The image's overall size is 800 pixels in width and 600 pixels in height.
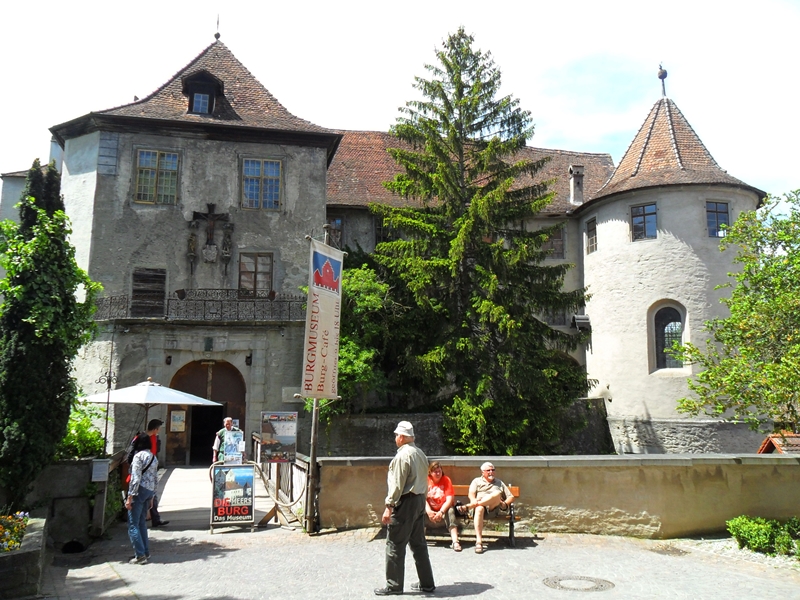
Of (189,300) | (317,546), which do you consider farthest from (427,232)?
(317,546)

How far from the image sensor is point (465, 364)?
19.8 metres

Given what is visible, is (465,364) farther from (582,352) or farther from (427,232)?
(582,352)

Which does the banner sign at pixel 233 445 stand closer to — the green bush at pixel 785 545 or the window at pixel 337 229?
the green bush at pixel 785 545

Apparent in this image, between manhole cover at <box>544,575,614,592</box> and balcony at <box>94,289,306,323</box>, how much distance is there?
49.0 ft

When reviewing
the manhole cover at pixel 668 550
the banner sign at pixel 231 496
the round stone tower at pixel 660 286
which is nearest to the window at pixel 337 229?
the round stone tower at pixel 660 286

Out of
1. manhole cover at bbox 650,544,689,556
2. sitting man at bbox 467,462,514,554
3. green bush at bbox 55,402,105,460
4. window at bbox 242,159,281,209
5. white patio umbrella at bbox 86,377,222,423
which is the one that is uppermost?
window at bbox 242,159,281,209

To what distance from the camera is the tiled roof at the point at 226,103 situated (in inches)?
926

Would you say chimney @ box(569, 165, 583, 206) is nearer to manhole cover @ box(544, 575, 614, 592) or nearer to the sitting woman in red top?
the sitting woman in red top

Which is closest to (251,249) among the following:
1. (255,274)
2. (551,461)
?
(255,274)

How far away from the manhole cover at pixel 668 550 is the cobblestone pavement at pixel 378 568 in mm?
19

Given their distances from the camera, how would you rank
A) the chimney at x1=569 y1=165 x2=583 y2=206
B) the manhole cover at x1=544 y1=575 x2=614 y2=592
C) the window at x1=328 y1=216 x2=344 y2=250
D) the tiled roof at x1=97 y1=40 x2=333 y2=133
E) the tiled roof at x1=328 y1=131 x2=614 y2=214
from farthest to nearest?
the chimney at x1=569 y1=165 x2=583 y2=206
the tiled roof at x1=328 y1=131 x2=614 y2=214
the window at x1=328 y1=216 x2=344 y2=250
the tiled roof at x1=97 y1=40 x2=333 y2=133
the manhole cover at x1=544 y1=575 x2=614 y2=592

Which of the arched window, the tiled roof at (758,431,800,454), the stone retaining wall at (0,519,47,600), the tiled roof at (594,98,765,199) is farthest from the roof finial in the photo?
the stone retaining wall at (0,519,47,600)

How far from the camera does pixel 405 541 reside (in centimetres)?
727

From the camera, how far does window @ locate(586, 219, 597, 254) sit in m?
27.1
